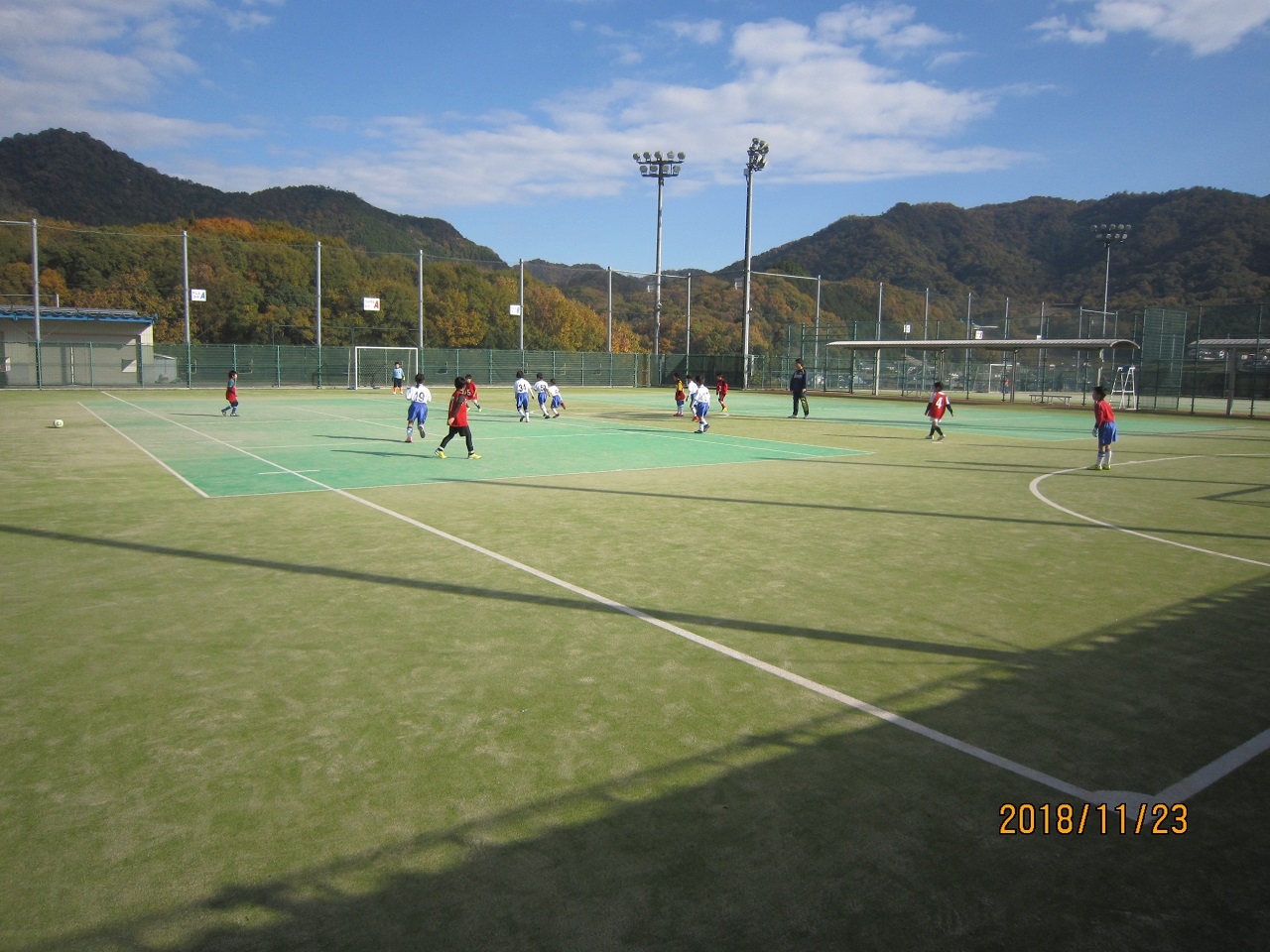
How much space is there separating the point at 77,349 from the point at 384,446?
1342 inches

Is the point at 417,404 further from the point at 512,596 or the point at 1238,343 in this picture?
the point at 1238,343

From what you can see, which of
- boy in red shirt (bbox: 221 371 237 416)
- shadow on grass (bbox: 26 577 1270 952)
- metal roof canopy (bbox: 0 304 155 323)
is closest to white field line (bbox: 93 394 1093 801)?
shadow on grass (bbox: 26 577 1270 952)

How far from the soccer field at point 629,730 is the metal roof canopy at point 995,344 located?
29354 mm

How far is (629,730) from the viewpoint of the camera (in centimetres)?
486

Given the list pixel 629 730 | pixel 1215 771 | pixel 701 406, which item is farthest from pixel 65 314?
pixel 1215 771

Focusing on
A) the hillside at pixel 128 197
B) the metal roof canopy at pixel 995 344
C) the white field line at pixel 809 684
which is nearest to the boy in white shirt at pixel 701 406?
the white field line at pixel 809 684

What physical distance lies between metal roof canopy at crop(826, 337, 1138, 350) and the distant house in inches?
1442

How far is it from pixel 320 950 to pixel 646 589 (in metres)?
4.89

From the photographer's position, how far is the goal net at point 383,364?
176ft

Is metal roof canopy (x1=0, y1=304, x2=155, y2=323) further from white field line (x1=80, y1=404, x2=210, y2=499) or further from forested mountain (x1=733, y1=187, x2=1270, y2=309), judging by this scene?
forested mountain (x1=733, y1=187, x2=1270, y2=309)

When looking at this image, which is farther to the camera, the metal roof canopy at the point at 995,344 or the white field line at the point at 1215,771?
the metal roof canopy at the point at 995,344

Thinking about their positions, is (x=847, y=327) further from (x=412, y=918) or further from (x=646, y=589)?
(x=412, y=918)

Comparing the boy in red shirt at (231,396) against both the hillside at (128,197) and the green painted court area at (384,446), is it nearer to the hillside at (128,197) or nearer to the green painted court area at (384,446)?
the green painted court area at (384,446)

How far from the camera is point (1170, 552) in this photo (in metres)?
9.48
